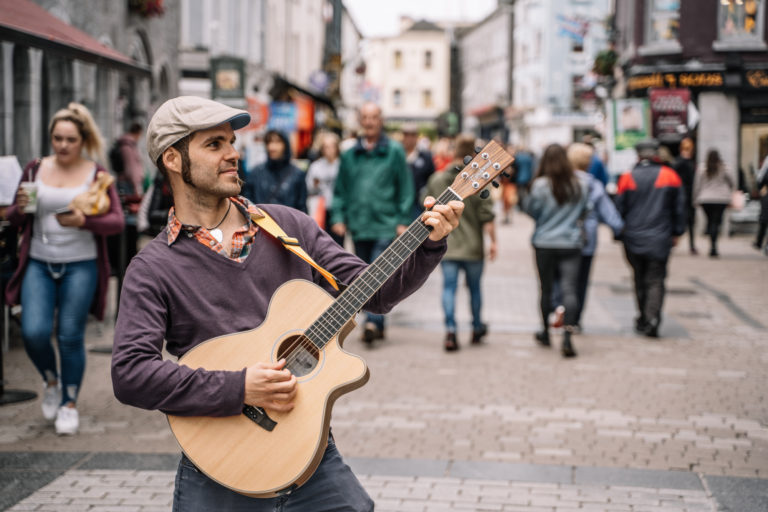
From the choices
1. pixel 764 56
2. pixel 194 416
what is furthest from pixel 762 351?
pixel 764 56

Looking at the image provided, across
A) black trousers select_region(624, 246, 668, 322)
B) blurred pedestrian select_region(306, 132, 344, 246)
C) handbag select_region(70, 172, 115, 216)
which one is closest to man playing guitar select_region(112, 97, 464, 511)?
handbag select_region(70, 172, 115, 216)

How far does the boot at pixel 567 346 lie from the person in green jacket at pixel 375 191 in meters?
1.67

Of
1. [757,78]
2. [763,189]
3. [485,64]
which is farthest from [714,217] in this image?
[485,64]

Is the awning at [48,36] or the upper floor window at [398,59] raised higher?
the upper floor window at [398,59]

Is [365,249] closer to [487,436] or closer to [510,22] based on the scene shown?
[487,436]

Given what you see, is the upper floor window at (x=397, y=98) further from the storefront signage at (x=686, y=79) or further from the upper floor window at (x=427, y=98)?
the storefront signage at (x=686, y=79)

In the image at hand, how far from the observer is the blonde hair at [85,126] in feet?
20.1

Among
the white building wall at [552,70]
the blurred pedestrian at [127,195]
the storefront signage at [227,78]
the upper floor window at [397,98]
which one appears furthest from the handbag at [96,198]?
the upper floor window at [397,98]

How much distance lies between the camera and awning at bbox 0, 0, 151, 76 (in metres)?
6.98

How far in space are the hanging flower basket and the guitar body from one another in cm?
1621

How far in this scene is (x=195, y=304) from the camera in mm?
2877

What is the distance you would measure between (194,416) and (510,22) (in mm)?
62021

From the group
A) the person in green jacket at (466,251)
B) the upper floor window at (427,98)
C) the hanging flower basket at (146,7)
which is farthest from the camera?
the upper floor window at (427,98)

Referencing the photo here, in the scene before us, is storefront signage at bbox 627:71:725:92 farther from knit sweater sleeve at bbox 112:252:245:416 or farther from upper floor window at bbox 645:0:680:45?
knit sweater sleeve at bbox 112:252:245:416
